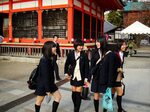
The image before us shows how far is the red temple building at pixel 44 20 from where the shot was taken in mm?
16327

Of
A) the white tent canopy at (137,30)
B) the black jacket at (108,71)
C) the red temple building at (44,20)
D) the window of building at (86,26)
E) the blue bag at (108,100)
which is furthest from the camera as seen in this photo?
the white tent canopy at (137,30)

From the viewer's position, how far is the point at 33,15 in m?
17.5

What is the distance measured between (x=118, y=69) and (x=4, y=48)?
546 inches

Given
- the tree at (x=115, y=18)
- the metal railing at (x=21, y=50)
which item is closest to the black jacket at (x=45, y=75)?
the metal railing at (x=21, y=50)

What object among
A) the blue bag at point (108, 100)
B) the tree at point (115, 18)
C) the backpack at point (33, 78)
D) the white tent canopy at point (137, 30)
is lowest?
the blue bag at point (108, 100)

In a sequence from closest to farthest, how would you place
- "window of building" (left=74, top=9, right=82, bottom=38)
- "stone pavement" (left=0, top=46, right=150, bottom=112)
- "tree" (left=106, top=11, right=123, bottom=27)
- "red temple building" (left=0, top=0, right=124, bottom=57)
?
1. "stone pavement" (left=0, top=46, right=150, bottom=112)
2. "red temple building" (left=0, top=0, right=124, bottom=57)
3. "window of building" (left=74, top=9, right=82, bottom=38)
4. "tree" (left=106, top=11, right=123, bottom=27)

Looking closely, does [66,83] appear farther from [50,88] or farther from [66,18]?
[66,18]

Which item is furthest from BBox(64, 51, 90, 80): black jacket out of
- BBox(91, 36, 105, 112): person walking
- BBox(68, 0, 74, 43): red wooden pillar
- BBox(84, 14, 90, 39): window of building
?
BBox(84, 14, 90, 39): window of building

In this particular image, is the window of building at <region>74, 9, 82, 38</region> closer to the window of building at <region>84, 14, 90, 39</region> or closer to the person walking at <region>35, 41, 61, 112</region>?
the window of building at <region>84, 14, 90, 39</region>

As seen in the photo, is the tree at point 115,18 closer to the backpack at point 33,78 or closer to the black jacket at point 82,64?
the black jacket at point 82,64

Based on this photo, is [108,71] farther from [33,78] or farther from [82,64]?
[33,78]

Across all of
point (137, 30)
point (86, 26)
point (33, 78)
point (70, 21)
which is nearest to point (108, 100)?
point (33, 78)

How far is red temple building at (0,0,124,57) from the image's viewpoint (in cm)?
1633

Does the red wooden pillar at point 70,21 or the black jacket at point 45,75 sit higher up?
the red wooden pillar at point 70,21
